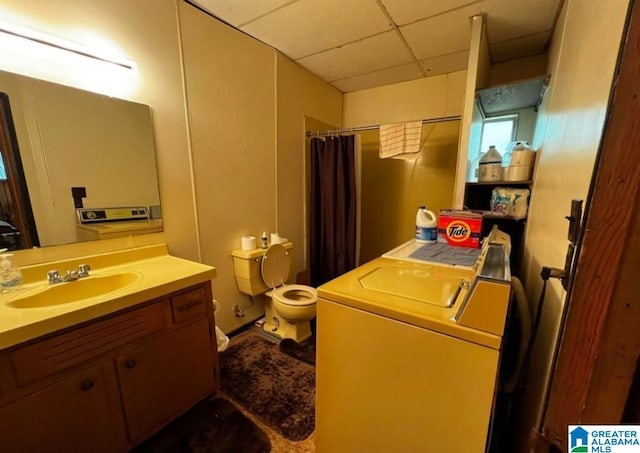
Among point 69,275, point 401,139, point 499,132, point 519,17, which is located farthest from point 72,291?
point 499,132

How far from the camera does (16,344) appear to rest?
0.86 meters

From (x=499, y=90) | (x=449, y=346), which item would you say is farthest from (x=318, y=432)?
(x=499, y=90)

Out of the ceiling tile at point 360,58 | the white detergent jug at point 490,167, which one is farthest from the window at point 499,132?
the ceiling tile at point 360,58

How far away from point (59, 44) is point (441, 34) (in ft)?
7.58

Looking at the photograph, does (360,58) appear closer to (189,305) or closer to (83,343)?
(189,305)

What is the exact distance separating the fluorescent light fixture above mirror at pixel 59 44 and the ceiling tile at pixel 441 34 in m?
1.84

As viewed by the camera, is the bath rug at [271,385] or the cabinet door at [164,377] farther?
the bath rug at [271,385]

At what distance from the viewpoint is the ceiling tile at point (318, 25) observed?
163 centimetres

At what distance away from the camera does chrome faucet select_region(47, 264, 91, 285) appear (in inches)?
47.9

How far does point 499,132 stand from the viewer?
2264 millimetres

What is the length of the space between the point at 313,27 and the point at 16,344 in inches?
91.1

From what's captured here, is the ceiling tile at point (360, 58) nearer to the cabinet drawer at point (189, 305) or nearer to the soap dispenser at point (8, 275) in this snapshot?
the cabinet drawer at point (189, 305)

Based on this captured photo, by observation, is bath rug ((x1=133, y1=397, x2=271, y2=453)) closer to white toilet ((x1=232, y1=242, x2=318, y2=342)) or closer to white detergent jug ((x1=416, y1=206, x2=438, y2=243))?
white toilet ((x1=232, y1=242, x2=318, y2=342))

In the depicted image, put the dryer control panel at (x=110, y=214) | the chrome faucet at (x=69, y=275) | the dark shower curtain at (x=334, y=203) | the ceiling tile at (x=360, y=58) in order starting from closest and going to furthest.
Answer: the chrome faucet at (x=69, y=275) < the dryer control panel at (x=110, y=214) < the ceiling tile at (x=360, y=58) < the dark shower curtain at (x=334, y=203)
